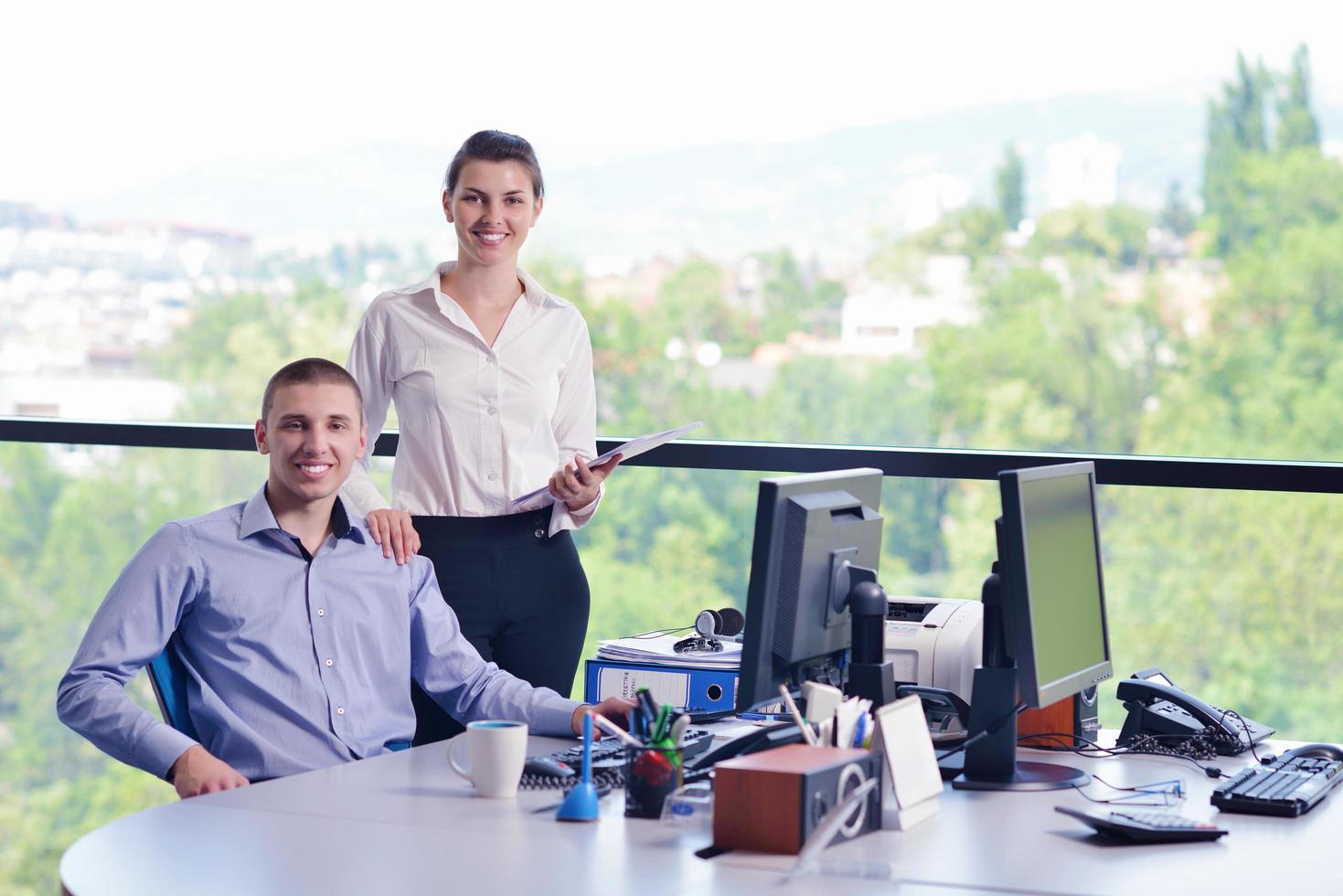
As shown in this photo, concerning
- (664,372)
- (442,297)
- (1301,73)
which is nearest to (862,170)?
(664,372)

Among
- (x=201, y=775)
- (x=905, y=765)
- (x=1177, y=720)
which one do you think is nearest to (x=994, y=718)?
(x=905, y=765)

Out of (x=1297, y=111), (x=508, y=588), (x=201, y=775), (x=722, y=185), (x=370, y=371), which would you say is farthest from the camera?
(x=722, y=185)

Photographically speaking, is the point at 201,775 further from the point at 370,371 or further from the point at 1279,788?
the point at 1279,788

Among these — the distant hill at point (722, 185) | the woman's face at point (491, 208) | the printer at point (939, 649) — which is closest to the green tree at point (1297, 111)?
the distant hill at point (722, 185)

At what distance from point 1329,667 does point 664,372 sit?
8976 millimetres

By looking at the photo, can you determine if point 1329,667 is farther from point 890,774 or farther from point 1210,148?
point 890,774

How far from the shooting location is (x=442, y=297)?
2.69m

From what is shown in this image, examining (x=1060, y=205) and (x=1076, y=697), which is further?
(x=1060, y=205)

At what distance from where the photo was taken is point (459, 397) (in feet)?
8.75

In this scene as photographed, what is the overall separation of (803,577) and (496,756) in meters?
0.42

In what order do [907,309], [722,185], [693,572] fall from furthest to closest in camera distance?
[722,185]
[907,309]
[693,572]

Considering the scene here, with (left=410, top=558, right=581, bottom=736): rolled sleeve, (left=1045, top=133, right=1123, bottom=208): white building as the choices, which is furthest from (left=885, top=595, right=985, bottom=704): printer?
(left=1045, top=133, right=1123, bottom=208): white building

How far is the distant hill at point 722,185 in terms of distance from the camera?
20625 millimetres

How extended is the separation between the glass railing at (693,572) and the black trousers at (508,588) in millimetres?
14573
